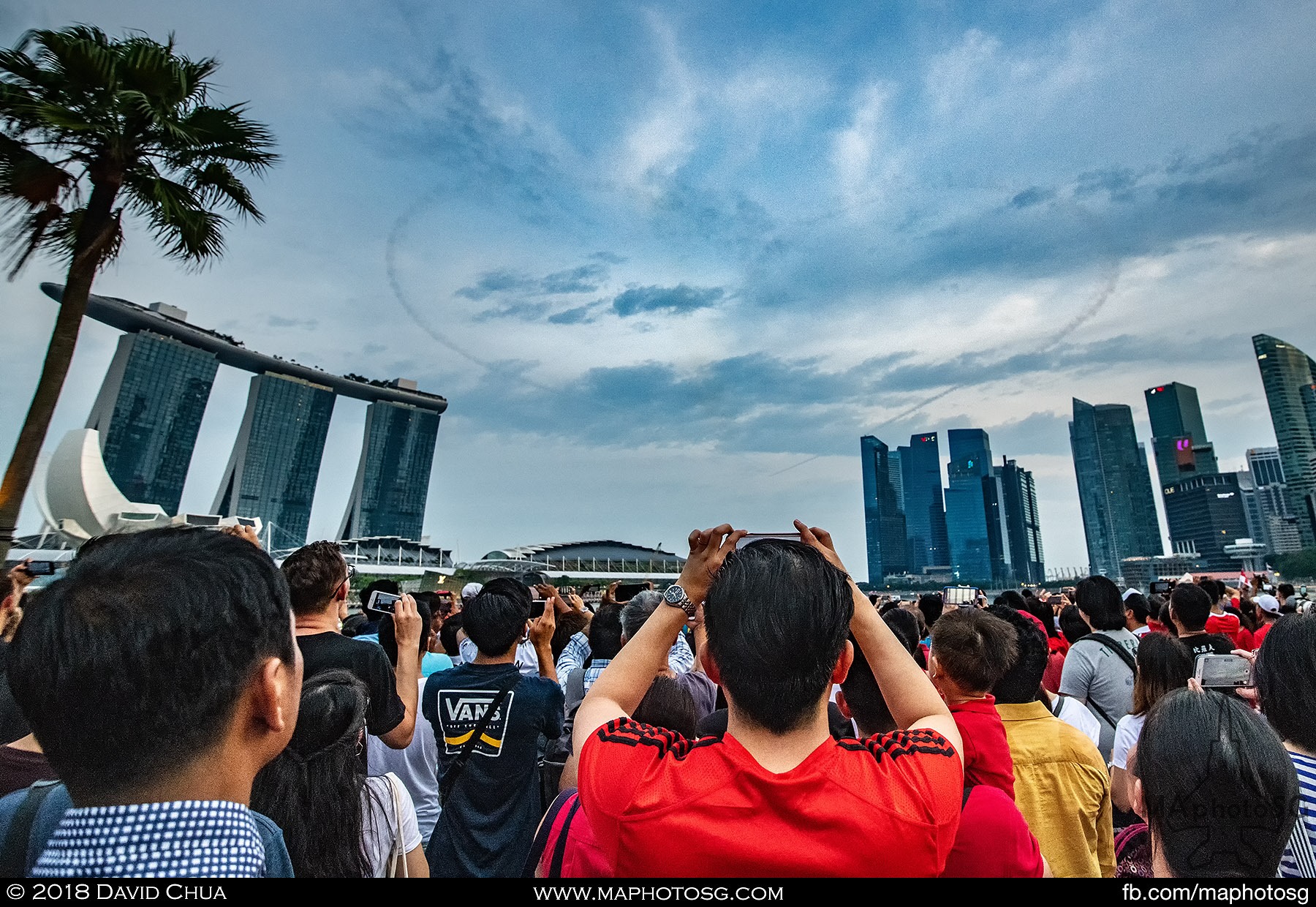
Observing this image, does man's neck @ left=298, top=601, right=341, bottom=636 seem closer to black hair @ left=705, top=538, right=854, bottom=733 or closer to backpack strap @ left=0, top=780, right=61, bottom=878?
backpack strap @ left=0, top=780, right=61, bottom=878

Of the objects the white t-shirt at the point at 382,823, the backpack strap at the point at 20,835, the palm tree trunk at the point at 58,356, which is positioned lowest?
the white t-shirt at the point at 382,823

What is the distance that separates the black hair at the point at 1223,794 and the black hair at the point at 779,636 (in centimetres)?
79

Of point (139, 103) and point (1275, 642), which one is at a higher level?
point (139, 103)

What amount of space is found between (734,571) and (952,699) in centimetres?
138

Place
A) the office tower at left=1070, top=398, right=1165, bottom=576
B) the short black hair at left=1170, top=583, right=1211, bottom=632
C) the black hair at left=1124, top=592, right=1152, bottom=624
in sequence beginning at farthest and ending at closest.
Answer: the office tower at left=1070, top=398, right=1165, bottom=576
the black hair at left=1124, top=592, right=1152, bottom=624
the short black hair at left=1170, top=583, right=1211, bottom=632

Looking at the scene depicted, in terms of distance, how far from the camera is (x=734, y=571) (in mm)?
1509

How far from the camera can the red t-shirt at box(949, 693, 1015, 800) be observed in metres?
1.95

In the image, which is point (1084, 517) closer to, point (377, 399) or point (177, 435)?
point (377, 399)

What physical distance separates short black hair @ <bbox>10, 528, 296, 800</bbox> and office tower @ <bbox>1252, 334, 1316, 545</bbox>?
17688cm

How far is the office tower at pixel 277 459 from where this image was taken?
98.8 m

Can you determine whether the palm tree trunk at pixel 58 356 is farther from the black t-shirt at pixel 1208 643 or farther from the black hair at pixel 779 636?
the black t-shirt at pixel 1208 643

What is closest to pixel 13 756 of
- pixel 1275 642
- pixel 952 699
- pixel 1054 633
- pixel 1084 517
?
pixel 952 699

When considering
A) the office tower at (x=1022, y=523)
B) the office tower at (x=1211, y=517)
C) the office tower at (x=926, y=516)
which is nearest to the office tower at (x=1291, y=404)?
the office tower at (x=1211, y=517)

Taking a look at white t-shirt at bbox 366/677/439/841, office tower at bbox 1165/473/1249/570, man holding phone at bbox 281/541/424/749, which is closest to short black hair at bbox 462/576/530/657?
man holding phone at bbox 281/541/424/749
